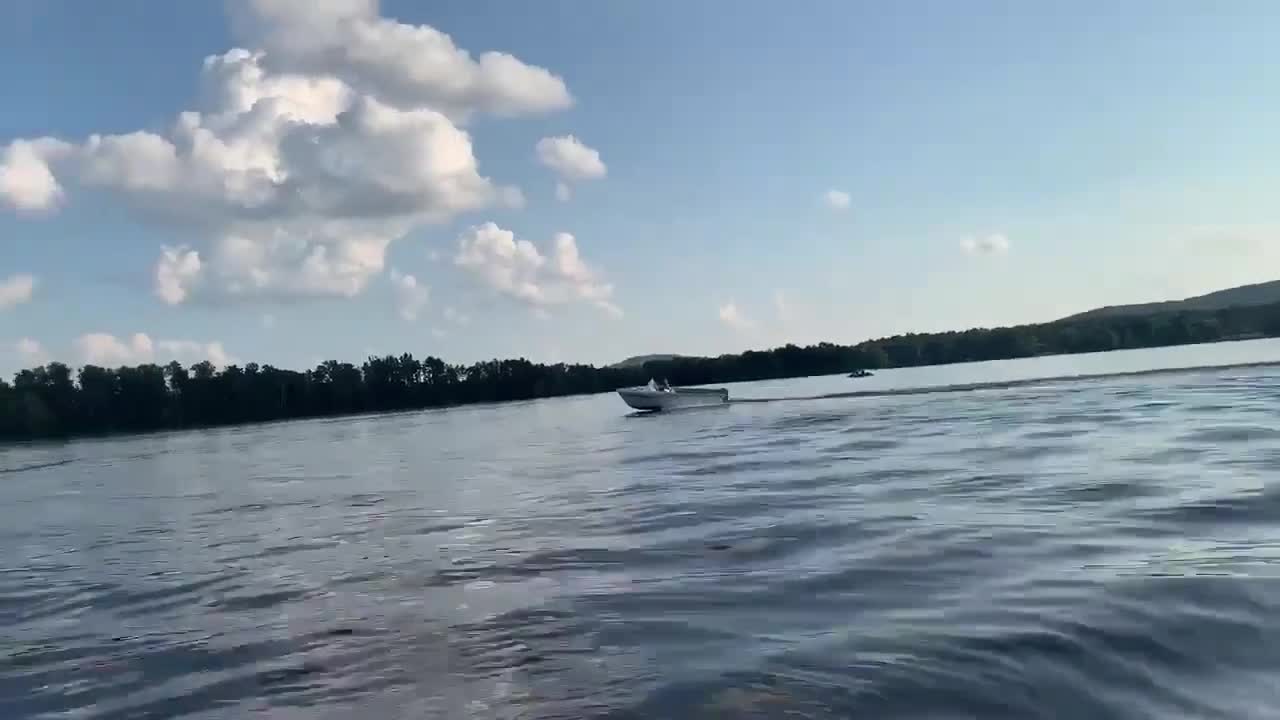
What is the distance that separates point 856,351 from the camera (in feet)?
535

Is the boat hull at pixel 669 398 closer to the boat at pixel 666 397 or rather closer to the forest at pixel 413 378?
the boat at pixel 666 397

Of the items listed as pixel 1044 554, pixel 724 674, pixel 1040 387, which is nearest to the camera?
pixel 724 674

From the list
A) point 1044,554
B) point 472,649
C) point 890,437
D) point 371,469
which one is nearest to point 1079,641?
point 1044,554

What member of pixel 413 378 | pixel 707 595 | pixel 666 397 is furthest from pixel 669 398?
pixel 413 378

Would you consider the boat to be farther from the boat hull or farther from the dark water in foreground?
the dark water in foreground

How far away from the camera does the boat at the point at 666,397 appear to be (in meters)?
67.8

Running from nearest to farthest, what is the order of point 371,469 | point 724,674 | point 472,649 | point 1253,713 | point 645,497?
point 1253,713, point 724,674, point 472,649, point 645,497, point 371,469

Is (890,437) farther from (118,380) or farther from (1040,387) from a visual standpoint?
(118,380)

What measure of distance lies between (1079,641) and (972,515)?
714cm

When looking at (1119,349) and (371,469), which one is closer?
(371,469)

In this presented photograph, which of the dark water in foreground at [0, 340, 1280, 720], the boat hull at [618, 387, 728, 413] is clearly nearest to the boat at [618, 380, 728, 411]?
the boat hull at [618, 387, 728, 413]

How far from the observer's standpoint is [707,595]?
35.1ft

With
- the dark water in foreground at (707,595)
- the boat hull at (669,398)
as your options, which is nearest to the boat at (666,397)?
the boat hull at (669,398)

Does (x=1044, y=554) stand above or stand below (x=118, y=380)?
below
